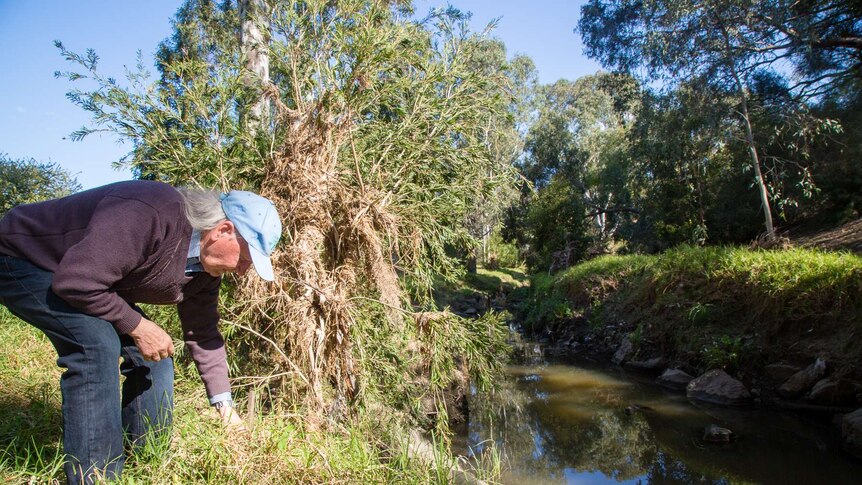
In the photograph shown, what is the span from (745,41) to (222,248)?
1304 cm

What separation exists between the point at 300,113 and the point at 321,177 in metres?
0.52

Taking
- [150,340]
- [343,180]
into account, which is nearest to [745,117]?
[343,180]

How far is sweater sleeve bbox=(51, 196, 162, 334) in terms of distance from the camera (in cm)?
168

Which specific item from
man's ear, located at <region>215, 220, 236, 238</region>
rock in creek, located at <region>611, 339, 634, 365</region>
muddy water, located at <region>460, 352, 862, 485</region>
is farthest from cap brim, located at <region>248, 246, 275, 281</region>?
rock in creek, located at <region>611, 339, 634, 365</region>

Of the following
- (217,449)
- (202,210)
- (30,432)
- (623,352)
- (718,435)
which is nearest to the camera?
(202,210)

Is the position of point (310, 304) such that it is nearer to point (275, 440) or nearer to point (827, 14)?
point (275, 440)

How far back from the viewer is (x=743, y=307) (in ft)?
25.5

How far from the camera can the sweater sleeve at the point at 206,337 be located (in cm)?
238

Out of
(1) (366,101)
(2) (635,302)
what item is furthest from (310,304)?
(2) (635,302)

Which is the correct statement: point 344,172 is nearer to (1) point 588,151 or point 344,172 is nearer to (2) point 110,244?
(2) point 110,244

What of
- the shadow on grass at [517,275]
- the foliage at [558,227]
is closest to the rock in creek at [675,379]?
the foliage at [558,227]

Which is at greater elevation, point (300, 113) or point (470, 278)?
point (300, 113)

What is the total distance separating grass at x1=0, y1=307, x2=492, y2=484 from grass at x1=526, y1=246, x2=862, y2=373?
18.6ft

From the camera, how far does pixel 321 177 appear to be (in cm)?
364
